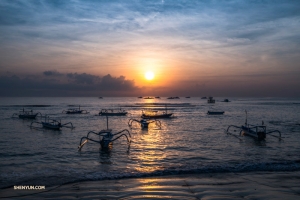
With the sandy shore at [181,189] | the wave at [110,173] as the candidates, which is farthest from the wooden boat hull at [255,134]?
the sandy shore at [181,189]

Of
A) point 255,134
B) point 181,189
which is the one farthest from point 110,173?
point 255,134

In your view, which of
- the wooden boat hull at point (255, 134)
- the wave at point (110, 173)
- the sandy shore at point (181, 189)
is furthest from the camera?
the wooden boat hull at point (255, 134)

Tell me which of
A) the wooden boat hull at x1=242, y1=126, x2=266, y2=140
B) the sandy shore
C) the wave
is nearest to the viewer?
the sandy shore

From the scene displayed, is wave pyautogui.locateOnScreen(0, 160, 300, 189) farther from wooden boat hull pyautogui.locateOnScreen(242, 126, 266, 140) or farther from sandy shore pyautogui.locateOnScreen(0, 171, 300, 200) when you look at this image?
wooden boat hull pyautogui.locateOnScreen(242, 126, 266, 140)

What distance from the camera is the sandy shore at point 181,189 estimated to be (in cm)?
878

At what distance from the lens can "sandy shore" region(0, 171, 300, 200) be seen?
8.78 m

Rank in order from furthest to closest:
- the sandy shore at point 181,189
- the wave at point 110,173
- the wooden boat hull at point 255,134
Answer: the wooden boat hull at point 255,134 → the wave at point 110,173 → the sandy shore at point 181,189

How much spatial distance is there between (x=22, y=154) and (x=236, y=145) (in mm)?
17354

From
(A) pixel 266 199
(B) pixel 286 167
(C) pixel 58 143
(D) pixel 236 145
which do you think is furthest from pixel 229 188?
(C) pixel 58 143

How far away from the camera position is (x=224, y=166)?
14211 mm

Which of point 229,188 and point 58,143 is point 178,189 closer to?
point 229,188

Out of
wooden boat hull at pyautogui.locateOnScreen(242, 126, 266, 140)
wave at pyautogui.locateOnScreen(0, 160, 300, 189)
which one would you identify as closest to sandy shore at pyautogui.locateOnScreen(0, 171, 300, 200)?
wave at pyautogui.locateOnScreen(0, 160, 300, 189)

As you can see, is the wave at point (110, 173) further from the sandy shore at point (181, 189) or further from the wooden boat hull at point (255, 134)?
the wooden boat hull at point (255, 134)

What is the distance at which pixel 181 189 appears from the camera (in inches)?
372
